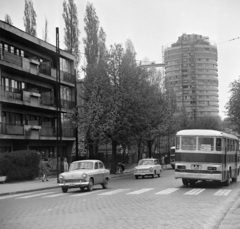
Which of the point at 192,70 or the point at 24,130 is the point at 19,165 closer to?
the point at 24,130

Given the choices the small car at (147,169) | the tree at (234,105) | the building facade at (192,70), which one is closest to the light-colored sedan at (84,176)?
the small car at (147,169)

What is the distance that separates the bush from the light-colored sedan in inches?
354

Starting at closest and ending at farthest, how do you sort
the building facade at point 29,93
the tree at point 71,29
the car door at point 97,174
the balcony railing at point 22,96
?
1. the car door at point 97,174
2. the balcony railing at point 22,96
3. the building facade at point 29,93
4. the tree at point 71,29

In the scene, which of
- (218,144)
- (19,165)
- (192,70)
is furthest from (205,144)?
(192,70)

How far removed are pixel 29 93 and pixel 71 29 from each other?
15338 mm

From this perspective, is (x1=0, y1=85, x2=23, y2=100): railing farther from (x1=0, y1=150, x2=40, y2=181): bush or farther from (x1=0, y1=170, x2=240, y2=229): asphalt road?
(x1=0, y1=170, x2=240, y2=229): asphalt road

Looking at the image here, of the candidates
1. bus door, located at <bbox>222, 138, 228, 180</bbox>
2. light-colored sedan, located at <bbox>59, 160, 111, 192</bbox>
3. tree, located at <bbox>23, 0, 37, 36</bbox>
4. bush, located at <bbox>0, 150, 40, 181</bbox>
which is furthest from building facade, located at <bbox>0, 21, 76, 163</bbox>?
bus door, located at <bbox>222, 138, 228, 180</bbox>

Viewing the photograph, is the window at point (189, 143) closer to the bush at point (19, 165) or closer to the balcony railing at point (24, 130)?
the bush at point (19, 165)

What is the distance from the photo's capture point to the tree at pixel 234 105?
4973 cm

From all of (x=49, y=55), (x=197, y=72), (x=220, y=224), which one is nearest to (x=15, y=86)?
(x=49, y=55)

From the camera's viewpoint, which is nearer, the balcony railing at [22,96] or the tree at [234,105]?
the balcony railing at [22,96]

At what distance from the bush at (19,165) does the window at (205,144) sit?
14040 mm

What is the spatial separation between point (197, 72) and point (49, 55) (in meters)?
107

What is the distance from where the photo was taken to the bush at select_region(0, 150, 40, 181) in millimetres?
31203
